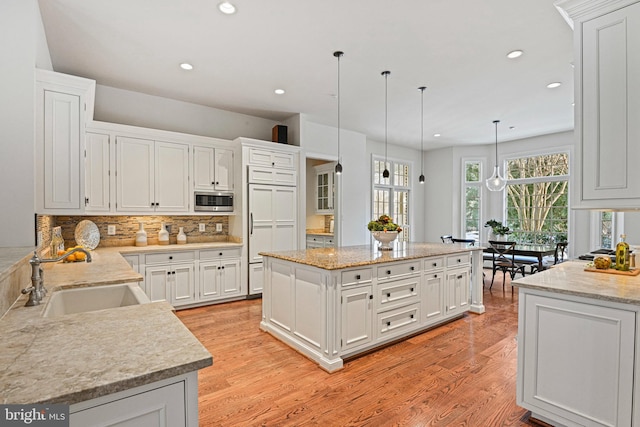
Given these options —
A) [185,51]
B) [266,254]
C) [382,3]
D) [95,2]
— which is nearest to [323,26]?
[382,3]

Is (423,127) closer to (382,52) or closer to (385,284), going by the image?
(382,52)

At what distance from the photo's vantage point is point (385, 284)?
3.06 metres

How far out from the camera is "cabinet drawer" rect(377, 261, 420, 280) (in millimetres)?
3037

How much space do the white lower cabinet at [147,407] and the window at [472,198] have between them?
7886mm

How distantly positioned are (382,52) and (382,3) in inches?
31.2

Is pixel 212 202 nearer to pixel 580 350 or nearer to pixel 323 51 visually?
pixel 323 51

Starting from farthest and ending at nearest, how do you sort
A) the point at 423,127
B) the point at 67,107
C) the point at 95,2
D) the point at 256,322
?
the point at 423,127 → the point at 256,322 → the point at 67,107 → the point at 95,2

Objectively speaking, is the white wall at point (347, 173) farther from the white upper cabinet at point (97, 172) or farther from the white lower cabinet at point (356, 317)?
the white lower cabinet at point (356, 317)

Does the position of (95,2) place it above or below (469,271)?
above

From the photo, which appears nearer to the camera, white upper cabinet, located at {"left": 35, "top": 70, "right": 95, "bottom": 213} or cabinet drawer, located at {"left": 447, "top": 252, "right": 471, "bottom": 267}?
white upper cabinet, located at {"left": 35, "top": 70, "right": 95, "bottom": 213}

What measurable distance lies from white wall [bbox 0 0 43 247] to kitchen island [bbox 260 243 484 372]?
6.51 ft

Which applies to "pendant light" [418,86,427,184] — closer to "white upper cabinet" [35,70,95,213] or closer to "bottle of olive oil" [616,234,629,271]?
"bottle of olive oil" [616,234,629,271]

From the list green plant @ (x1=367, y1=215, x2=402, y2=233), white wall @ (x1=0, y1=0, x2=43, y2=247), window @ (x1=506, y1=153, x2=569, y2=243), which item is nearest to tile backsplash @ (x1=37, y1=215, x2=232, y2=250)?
white wall @ (x1=0, y1=0, x2=43, y2=247)

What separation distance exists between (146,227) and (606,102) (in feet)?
16.5
